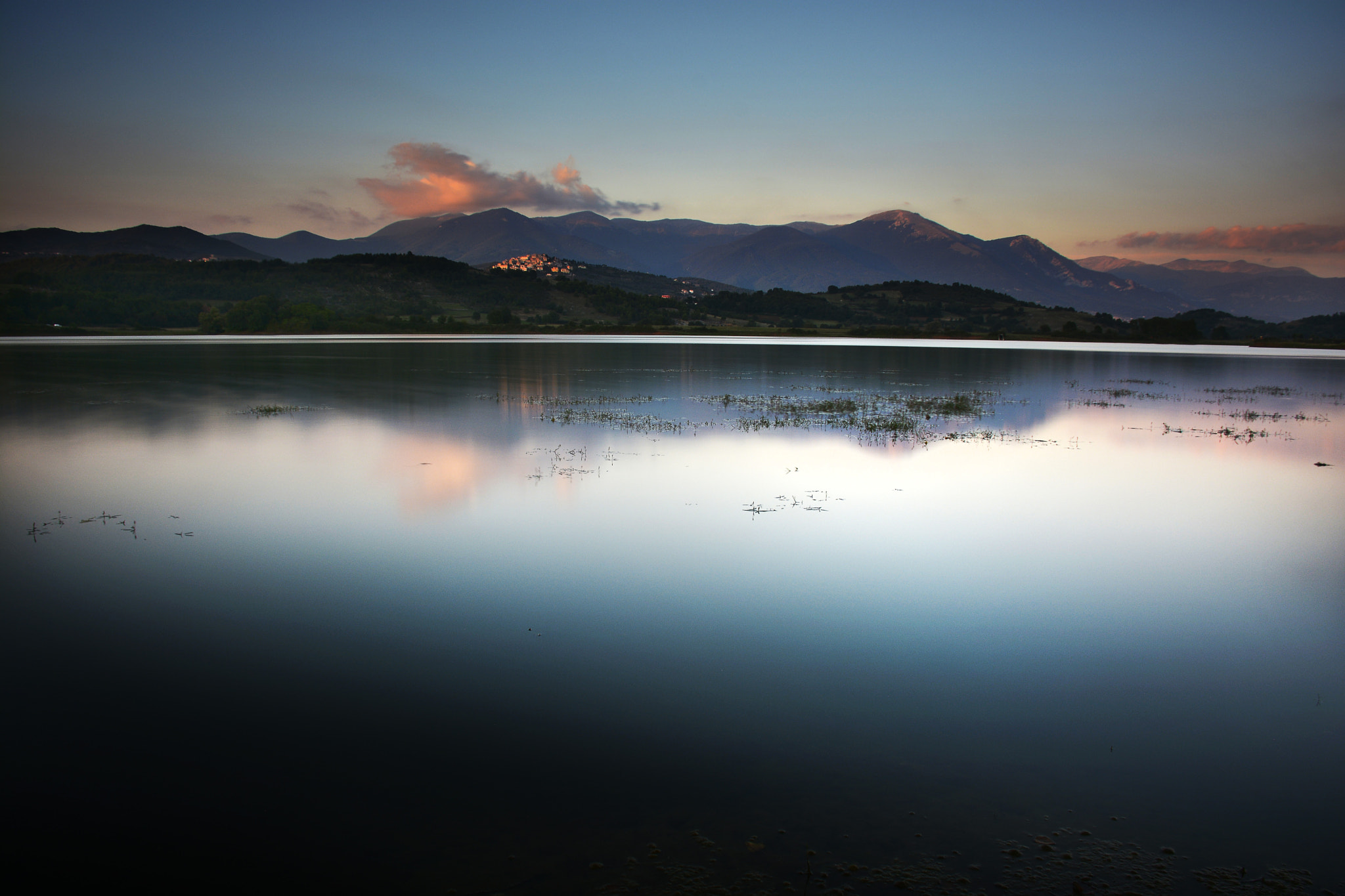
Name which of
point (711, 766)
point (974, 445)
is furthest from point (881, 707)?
point (974, 445)

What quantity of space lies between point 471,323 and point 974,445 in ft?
485

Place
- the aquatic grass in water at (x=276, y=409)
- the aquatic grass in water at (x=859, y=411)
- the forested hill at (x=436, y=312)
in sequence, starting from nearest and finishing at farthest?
the aquatic grass in water at (x=859, y=411)
the aquatic grass in water at (x=276, y=409)
the forested hill at (x=436, y=312)

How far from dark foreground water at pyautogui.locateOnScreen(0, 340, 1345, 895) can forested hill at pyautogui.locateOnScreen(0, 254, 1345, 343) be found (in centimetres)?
13137

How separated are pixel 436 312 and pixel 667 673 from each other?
17780 cm

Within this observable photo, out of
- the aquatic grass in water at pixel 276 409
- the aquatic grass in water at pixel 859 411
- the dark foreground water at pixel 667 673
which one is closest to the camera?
the dark foreground water at pixel 667 673

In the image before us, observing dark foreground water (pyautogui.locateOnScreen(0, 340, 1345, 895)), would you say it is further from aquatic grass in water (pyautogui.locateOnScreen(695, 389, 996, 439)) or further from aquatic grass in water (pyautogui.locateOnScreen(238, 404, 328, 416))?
aquatic grass in water (pyautogui.locateOnScreen(238, 404, 328, 416))

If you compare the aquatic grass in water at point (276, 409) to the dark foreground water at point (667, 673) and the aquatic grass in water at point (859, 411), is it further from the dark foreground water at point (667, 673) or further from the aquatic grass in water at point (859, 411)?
the aquatic grass in water at point (859, 411)

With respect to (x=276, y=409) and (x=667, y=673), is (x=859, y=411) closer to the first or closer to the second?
(x=276, y=409)

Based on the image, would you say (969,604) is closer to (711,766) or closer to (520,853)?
(711,766)

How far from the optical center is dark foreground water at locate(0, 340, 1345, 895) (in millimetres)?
4723

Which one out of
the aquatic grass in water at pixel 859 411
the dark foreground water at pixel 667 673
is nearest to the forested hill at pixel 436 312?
the aquatic grass in water at pixel 859 411

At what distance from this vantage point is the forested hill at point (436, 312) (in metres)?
137

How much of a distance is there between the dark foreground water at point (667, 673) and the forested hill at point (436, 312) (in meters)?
131

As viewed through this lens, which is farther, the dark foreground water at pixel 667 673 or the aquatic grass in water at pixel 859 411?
the aquatic grass in water at pixel 859 411
